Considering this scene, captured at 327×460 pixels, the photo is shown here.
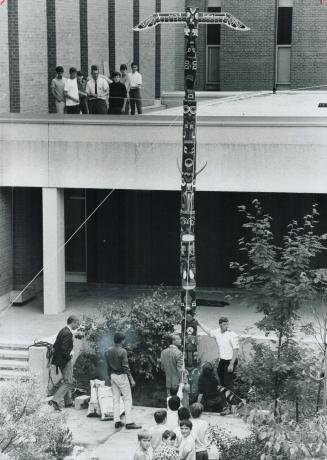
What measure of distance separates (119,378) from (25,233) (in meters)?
8.47

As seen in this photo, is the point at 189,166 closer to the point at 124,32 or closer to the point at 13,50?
the point at 13,50

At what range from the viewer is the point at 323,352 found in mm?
12547

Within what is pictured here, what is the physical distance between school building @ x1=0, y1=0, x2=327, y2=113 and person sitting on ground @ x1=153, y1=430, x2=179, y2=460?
13.4 metres

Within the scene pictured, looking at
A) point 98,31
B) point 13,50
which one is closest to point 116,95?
point 13,50

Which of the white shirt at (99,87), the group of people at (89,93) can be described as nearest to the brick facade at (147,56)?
the group of people at (89,93)

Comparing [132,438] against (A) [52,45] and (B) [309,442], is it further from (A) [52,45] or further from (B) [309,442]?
(A) [52,45]

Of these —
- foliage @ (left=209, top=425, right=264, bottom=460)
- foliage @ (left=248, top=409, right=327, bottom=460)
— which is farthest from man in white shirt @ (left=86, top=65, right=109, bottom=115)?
foliage @ (left=248, top=409, right=327, bottom=460)

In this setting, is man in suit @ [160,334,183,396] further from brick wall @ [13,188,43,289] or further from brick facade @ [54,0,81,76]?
brick facade @ [54,0,81,76]

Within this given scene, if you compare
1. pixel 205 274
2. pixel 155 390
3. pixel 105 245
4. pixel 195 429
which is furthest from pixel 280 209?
pixel 195 429

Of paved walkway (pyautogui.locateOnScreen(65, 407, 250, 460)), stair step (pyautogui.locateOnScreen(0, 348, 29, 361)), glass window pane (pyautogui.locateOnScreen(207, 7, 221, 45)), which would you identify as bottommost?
paved walkway (pyautogui.locateOnScreen(65, 407, 250, 460))

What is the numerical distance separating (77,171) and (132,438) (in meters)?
7.81

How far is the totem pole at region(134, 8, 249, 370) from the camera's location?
14695mm

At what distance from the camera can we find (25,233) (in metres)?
22.6

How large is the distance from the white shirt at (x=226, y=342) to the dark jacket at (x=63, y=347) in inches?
101
